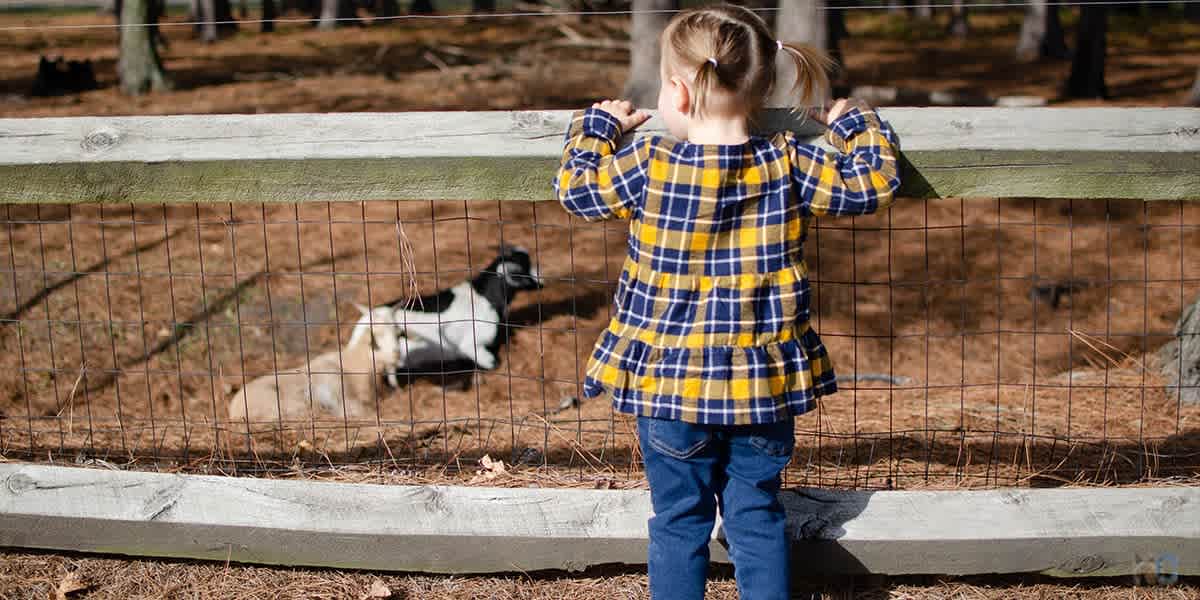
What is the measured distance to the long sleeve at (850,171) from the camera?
2367 mm

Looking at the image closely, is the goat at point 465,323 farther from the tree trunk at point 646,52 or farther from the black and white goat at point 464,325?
the tree trunk at point 646,52

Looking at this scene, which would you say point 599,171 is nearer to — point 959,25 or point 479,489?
point 479,489

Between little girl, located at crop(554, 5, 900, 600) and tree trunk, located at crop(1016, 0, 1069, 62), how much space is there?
20.7 meters

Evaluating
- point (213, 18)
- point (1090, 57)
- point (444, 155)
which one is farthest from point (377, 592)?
point (213, 18)

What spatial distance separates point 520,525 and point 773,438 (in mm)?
852

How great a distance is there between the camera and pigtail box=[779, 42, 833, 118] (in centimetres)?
236

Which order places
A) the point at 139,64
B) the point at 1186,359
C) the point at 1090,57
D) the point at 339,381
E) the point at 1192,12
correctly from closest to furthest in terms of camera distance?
the point at 1186,359 → the point at 339,381 → the point at 139,64 → the point at 1090,57 → the point at 1192,12

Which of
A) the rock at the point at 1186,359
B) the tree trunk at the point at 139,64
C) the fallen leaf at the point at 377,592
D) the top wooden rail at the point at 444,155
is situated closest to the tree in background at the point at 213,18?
the tree trunk at the point at 139,64

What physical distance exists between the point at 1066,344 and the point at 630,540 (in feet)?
16.4

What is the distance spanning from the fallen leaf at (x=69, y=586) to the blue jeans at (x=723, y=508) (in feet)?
5.44

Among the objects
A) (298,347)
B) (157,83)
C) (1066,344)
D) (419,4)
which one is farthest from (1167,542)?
(419,4)

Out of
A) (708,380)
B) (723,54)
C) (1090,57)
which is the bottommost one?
(708,380)

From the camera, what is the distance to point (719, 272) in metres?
2.36

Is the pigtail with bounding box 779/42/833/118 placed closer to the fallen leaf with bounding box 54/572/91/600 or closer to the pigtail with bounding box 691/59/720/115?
the pigtail with bounding box 691/59/720/115
